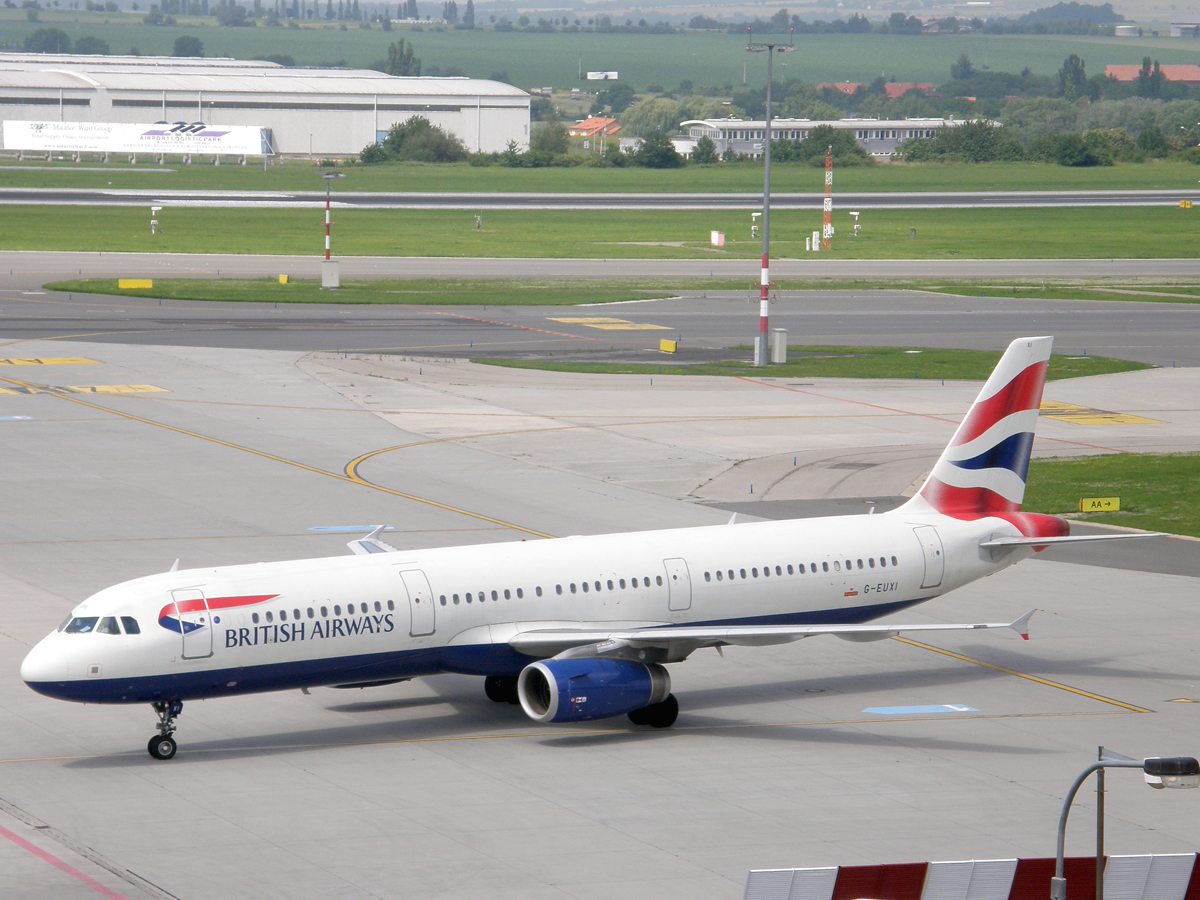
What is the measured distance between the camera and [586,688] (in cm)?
2830

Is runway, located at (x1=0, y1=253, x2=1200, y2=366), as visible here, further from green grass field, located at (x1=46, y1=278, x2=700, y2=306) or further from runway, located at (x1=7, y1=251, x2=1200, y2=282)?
runway, located at (x1=7, y1=251, x2=1200, y2=282)

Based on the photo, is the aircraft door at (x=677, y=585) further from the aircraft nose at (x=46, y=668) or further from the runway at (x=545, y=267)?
the runway at (x=545, y=267)

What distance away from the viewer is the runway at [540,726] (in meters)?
23.3

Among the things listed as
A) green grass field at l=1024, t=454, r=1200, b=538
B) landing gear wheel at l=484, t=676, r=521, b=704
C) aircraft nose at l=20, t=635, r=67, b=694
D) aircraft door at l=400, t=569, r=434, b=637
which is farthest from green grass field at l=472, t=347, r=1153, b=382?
aircraft nose at l=20, t=635, r=67, b=694

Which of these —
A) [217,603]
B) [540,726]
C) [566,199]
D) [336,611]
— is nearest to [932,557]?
[540,726]

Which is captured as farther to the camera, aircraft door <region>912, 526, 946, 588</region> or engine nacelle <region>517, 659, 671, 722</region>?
aircraft door <region>912, 526, 946, 588</region>

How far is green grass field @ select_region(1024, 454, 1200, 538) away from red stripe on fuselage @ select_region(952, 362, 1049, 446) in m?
12.8

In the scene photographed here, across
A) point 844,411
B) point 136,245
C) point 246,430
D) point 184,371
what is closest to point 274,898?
point 246,430

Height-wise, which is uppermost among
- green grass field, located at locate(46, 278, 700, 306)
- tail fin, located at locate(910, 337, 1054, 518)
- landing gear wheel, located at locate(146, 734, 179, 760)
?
tail fin, located at locate(910, 337, 1054, 518)

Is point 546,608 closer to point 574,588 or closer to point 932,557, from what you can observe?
point 574,588

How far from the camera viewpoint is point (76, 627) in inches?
1057

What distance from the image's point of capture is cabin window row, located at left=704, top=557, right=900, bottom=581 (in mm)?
31312

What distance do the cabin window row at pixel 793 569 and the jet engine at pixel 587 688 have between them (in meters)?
2.70

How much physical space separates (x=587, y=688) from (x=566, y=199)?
158591mm
